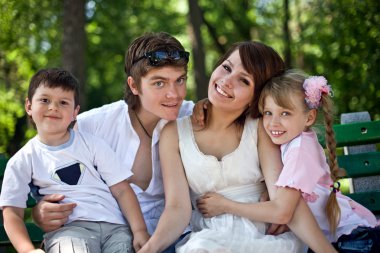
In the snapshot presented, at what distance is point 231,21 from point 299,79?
520 inches

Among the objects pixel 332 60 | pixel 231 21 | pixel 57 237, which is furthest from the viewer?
pixel 231 21

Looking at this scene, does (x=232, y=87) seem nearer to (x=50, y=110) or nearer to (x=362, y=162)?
(x=50, y=110)

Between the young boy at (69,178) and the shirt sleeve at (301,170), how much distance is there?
84 cm

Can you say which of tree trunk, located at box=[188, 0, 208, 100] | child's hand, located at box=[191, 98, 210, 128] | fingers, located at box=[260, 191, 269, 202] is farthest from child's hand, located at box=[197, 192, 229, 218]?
tree trunk, located at box=[188, 0, 208, 100]

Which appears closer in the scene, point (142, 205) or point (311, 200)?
point (311, 200)

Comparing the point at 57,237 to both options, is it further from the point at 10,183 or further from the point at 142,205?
the point at 142,205

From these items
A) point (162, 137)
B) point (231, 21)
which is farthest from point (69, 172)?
point (231, 21)

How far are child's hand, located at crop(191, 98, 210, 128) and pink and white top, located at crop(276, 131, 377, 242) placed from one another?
50cm

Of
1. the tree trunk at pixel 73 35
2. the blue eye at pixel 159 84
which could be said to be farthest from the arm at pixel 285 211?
the tree trunk at pixel 73 35

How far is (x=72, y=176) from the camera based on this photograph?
3.18m

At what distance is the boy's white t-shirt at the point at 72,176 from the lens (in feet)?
10.1

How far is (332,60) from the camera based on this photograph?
8.58m

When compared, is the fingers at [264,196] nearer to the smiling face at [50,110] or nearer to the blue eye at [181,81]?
the blue eye at [181,81]

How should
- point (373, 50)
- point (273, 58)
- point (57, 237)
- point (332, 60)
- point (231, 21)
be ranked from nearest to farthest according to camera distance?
point (57, 237) → point (273, 58) → point (373, 50) → point (332, 60) → point (231, 21)
